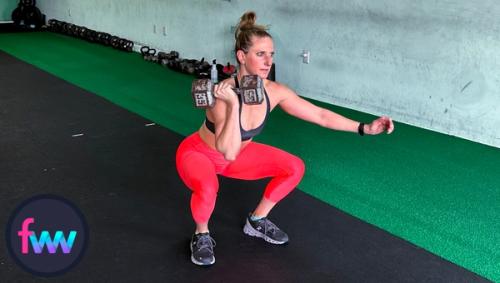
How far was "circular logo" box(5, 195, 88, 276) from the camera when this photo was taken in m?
1.90

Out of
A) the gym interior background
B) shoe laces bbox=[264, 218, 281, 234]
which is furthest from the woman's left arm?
the gym interior background

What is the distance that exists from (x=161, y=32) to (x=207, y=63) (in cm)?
123

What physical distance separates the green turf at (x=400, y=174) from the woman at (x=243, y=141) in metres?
0.58

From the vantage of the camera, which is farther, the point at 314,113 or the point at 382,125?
the point at 314,113

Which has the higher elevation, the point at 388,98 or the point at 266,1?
the point at 266,1

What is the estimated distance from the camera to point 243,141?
1.94 metres

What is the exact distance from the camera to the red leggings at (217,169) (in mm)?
1842

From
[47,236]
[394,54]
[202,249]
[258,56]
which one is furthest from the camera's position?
[394,54]

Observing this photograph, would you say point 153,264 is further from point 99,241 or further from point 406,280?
point 406,280

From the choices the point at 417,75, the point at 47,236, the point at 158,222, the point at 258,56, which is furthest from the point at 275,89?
the point at 417,75

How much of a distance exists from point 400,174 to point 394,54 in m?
1.26

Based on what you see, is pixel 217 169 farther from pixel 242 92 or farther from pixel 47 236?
pixel 47 236

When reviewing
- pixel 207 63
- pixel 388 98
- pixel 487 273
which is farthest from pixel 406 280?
pixel 207 63

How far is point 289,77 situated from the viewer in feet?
15.3
